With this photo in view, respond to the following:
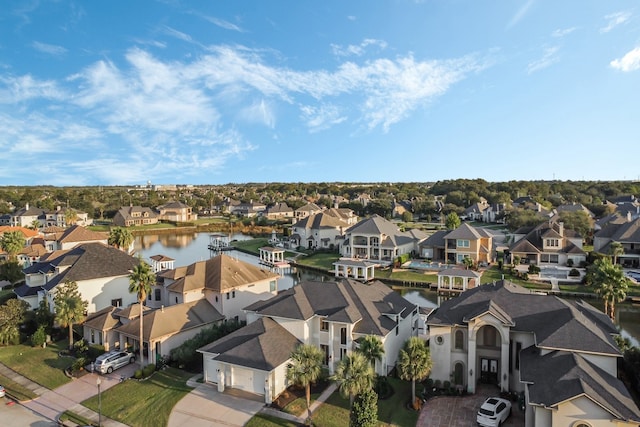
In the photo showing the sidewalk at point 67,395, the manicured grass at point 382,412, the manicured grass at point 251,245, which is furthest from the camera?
the manicured grass at point 251,245

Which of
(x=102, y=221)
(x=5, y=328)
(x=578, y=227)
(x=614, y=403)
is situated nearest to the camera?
(x=614, y=403)

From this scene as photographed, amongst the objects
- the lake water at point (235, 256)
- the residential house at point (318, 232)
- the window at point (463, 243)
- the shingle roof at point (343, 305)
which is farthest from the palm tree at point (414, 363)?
the residential house at point (318, 232)

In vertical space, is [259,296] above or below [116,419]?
above

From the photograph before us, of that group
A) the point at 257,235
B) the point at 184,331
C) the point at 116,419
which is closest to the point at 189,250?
the point at 257,235

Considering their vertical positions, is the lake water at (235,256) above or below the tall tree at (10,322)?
below

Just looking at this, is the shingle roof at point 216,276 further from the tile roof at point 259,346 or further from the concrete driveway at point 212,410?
the concrete driveway at point 212,410

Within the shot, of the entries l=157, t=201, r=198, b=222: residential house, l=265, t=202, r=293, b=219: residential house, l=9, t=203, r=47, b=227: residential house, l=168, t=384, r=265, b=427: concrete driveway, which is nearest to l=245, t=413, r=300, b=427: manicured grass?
l=168, t=384, r=265, b=427: concrete driveway

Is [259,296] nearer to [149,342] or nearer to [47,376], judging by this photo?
[149,342]
